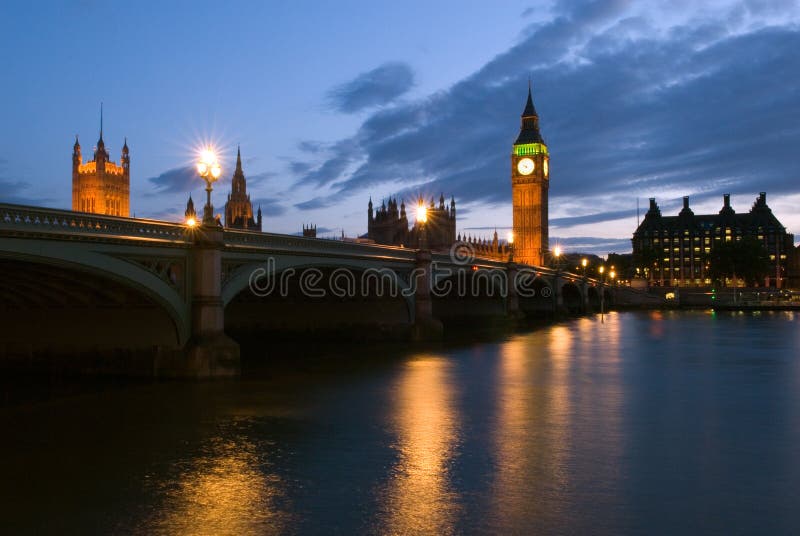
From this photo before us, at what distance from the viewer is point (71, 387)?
26.9 m

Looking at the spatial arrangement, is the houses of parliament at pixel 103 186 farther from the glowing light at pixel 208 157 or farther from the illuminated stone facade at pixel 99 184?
the glowing light at pixel 208 157

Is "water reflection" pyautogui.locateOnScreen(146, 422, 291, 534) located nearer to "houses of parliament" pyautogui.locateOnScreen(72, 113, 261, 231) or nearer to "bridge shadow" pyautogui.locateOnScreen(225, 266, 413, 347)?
"bridge shadow" pyautogui.locateOnScreen(225, 266, 413, 347)

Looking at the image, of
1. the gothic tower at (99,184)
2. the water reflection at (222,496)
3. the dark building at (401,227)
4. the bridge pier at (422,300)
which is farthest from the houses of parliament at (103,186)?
the water reflection at (222,496)

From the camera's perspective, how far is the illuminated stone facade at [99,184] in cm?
17450

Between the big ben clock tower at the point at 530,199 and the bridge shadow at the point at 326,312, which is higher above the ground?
the big ben clock tower at the point at 530,199

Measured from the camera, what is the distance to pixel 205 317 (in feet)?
90.5

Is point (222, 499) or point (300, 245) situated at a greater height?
point (300, 245)

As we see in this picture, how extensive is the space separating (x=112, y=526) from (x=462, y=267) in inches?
1951

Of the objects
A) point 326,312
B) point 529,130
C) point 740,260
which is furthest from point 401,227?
point 326,312

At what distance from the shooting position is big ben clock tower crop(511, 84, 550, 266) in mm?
183375

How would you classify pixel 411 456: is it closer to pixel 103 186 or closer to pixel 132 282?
pixel 132 282

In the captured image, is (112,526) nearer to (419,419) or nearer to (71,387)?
(419,419)

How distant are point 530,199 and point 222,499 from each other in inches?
7027

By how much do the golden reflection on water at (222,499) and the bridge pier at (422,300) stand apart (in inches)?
1384
